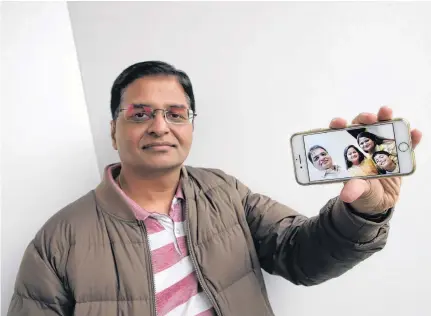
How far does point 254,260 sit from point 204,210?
0.22 metres

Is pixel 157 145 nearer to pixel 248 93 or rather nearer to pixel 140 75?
pixel 140 75

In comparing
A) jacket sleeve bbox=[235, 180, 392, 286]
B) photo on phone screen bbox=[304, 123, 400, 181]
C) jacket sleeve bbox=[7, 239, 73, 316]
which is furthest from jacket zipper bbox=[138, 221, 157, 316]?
photo on phone screen bbox=[304, 123, 400, 181]

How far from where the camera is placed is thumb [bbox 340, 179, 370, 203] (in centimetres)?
65

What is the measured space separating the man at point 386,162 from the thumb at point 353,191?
80mm

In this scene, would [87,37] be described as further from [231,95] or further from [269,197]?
[269,197]

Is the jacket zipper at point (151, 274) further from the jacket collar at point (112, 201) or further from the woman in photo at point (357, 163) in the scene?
the woman in photo at point (357, 163)

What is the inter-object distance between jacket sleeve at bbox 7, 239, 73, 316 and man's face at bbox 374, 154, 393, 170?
82cm

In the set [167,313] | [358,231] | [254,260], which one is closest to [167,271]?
[167,313]

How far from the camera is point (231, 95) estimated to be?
1.17 m

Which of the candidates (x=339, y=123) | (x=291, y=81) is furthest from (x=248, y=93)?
(x=339, y=123)

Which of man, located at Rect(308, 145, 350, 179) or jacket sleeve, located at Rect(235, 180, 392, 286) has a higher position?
man, located at Rect(308, 145, 350, 179)

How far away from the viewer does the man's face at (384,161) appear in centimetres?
71

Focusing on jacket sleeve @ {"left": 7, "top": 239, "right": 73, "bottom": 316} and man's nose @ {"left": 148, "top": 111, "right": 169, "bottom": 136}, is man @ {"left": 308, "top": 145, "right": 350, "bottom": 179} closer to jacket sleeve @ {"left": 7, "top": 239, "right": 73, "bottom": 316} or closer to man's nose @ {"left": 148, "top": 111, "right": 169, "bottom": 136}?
man's nose @ {"left": 148, "top": 111, "right": 169, "bottom": 136}

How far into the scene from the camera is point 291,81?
111 centimetres
